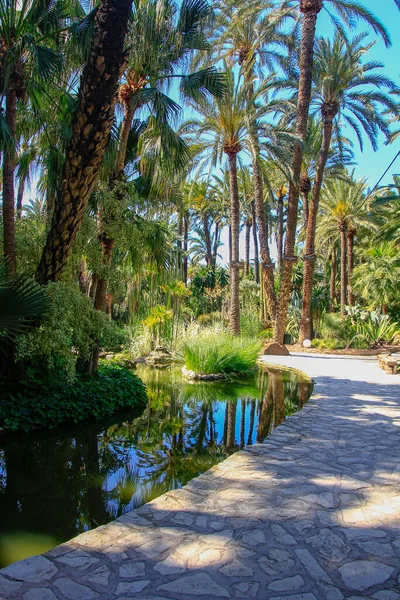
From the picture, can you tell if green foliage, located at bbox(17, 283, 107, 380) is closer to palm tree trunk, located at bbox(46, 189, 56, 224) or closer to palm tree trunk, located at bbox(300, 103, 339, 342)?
palm tree trunk, located at bbox(46, 189, 56, 224)

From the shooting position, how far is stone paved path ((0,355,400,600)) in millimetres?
2734

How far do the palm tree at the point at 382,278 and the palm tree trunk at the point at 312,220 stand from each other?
20.9 ft

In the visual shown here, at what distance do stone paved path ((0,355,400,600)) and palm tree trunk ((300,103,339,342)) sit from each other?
50.3 ft

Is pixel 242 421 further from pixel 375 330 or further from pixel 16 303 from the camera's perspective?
pixel 375 330

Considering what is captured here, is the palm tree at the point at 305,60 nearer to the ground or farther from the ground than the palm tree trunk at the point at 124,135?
farther from the ground

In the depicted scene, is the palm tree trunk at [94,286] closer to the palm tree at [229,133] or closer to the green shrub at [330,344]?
the palm tree at [229,133]

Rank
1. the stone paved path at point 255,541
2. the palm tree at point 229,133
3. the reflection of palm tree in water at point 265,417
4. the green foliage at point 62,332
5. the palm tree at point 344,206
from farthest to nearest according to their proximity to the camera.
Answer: the palm tree at point 344,206 < the palm tree at point 229,133 < the reflection of palm tree in water at point 265,417 < the green foliage at point 62,332 < the stone paved path at point 255,541

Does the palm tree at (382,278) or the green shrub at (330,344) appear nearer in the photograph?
the green shrub at (330,344)

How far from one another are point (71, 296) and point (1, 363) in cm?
157

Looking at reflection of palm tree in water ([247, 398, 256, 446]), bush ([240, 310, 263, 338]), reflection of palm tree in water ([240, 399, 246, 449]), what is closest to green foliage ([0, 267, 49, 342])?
reflection of palm tree in water ([240, 399, 246, 449])

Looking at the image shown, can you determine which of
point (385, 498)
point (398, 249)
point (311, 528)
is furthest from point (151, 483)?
point (398, 249)

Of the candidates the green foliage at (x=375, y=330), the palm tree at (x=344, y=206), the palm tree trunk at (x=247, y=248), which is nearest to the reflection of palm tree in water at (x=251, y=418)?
the green foliage at (x=375, y=330)

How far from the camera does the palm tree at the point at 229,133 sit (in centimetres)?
1561

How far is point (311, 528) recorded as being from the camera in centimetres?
352
